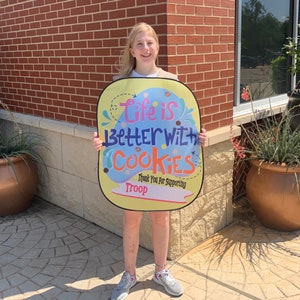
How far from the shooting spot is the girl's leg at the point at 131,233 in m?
2.71

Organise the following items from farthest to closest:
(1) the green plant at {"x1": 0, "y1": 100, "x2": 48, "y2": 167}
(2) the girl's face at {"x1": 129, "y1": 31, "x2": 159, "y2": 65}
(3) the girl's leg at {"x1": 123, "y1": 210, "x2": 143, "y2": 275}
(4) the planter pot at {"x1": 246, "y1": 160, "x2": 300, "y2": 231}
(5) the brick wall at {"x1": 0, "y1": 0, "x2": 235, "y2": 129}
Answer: (1) the green plant at {"x1": 0, "y1": 100, "x2": 48, "y2": 167}, (4) the planter pot at {"x1": 246, "y1": 160, "x2": 300, "y2": 231}, (5) the brick wall at {"x1": 0, "y1": 0, "x2": 235, "y2": 129}, (3) the girl's leg at {"x1": 123, "y1": 210, "x2": 143, "y2": 275}, (2) the girl's face at {"x1": 129, "y1": 31, "x2": 159, "y2": 65}

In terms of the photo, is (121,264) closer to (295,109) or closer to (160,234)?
(160,234)

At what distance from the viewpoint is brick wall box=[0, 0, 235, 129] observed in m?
3.02

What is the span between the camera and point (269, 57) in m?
4.80

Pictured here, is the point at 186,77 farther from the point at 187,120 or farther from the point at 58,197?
the point at 58,197

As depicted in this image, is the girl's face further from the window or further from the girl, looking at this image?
the window

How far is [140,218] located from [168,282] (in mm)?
504

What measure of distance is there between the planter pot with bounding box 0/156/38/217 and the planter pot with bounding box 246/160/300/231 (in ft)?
7.39

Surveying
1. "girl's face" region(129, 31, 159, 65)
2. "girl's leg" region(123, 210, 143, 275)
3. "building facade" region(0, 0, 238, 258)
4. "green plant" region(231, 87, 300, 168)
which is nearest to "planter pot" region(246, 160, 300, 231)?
"green plant" region(231, 87, 300, 168)

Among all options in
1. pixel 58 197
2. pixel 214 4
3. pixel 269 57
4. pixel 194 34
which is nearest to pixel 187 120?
pixel 194 34

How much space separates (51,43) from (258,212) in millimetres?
2584

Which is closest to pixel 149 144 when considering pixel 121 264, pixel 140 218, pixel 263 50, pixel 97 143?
pixel 97 143

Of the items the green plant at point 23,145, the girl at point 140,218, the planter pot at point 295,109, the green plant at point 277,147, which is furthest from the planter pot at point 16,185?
the planter pot at point 295,109

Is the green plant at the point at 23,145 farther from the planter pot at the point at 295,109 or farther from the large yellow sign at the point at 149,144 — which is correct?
the planter pot at the point at 295,109
